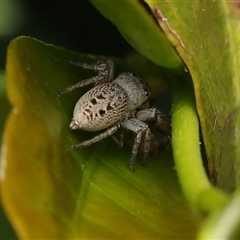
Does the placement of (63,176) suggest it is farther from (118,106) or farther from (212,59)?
(118,106)

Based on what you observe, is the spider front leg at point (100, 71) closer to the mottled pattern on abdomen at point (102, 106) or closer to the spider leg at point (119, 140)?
the mottled pattern on abdomen at point (102, 106)

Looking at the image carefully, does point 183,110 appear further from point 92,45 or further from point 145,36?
point 92,45

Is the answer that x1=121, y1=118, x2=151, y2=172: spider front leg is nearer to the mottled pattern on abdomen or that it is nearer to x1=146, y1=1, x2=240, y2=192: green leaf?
the mottled pattern on abdomen

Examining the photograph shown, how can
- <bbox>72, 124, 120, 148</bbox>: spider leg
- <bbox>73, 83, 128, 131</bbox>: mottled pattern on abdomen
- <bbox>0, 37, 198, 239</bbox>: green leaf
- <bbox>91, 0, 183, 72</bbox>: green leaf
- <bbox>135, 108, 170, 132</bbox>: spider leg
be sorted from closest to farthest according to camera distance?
<bbox>0, 37, 198, 239</bbox>: green leaf
<bbox>91, 0, 183, 72</bbox>: green leaf
<bbox>72, 124, 120, 148</bbox>: spider leg
<bbox>73, 83, 128, 131</bbox>: mottled pattern on abdomen
<bbox>135, 108, 170, 132</bbox>: spider leg

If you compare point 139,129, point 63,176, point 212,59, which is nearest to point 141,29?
point 212,59

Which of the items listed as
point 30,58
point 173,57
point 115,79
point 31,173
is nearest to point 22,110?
point 31,173

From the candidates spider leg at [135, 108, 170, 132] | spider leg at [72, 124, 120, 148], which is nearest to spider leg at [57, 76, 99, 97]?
spider leg at [72, 124, 120, 148]

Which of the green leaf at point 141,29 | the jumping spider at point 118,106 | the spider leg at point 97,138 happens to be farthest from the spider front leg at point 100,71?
the green leaf at point 141,29
